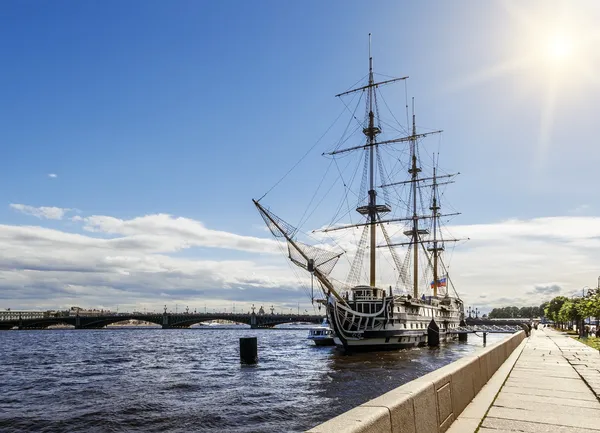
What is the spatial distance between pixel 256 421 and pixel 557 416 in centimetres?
1492

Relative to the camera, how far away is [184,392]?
29.0m

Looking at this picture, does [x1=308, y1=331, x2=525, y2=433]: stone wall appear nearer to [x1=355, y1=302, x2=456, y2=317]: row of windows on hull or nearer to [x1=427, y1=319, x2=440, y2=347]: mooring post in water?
[x1=355, y1=302, x2=456, y2=317]: row of windows on hull

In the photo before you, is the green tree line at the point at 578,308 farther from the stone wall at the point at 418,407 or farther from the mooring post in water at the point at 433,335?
the stone wall at the point at 418,407

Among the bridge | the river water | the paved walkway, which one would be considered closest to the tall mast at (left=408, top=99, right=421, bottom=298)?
the river water

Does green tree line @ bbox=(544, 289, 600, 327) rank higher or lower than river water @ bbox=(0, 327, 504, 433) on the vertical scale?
higher

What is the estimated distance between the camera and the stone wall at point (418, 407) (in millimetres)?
4664

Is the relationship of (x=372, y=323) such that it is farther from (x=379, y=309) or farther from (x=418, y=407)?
(x=418, y=407)

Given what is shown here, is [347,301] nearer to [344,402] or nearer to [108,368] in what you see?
[108,368]

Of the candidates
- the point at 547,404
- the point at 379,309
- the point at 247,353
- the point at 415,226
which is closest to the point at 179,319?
the point at 415,226

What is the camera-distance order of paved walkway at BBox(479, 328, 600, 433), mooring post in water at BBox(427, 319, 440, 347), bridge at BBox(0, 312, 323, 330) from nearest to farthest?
paved walkway at BBox(479, 328, 600, 433), mooring post in water at BBox(427, 319, 440, 347), bridge at BBox(0, 312, 323, 330)

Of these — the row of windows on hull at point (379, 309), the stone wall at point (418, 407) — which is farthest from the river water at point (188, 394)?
the row of windows on hull at point (379, 309)

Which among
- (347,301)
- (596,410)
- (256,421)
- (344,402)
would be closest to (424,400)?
(596,410)

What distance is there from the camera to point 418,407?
617cm

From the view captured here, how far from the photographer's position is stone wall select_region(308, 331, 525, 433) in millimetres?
4664
